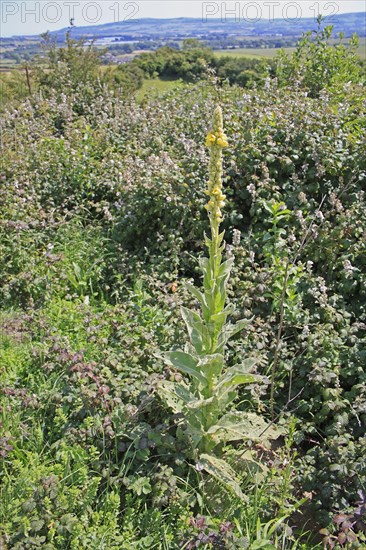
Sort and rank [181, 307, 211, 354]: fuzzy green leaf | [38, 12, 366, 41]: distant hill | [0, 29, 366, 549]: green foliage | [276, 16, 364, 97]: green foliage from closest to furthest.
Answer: [0, 29, 366, 549]: green foliage
[181, 307, 211, 354]: fuzzy green leaf
[276, 16, 364, 97]: green foliage
[38, 12, 366, 41]: distant hill

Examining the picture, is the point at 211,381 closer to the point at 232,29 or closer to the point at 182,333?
the point at 182,333

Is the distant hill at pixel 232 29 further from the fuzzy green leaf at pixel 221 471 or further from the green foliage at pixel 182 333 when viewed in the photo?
the fuzzy green leaf at pixel 221 471

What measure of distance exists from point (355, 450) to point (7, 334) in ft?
8.83

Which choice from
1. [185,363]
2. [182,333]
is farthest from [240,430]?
[182,333]

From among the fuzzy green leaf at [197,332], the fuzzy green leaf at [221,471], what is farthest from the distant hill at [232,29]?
the fuzzy green leaf at [221,471]

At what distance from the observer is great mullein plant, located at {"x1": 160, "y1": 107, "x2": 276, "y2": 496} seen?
2.88m

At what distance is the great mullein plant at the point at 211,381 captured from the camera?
9.44 ft

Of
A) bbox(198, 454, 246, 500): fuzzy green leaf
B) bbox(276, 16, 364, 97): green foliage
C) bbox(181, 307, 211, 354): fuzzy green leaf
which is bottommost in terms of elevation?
bbox(198, 454, 246, 500): fuzzy green leaf

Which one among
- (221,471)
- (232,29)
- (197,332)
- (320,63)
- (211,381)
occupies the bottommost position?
(221,471)

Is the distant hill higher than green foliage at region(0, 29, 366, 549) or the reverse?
higher

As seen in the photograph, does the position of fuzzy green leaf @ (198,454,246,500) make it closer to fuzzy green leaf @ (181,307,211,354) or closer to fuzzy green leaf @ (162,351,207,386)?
fuzzy green leaf @ (162,351,207,386)

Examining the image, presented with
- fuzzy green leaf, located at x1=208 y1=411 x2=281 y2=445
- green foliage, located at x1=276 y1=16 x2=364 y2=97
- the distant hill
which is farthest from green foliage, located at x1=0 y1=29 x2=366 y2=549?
the distant hill

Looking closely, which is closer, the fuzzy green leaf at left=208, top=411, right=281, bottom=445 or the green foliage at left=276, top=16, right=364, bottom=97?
the fuzzy green leaf at left=208, top=411, right=281, bottom=445

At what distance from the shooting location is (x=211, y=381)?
3027mm
